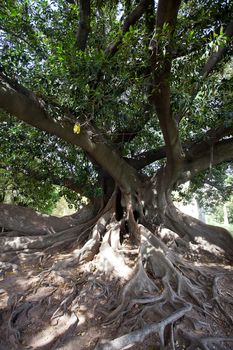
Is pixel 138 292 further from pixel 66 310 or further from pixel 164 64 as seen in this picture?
pixel 164 64

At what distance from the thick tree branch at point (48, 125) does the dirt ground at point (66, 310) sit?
198 centimetres

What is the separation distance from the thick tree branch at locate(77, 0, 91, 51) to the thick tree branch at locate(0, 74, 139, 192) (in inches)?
62.1

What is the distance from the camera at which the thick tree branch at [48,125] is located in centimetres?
328

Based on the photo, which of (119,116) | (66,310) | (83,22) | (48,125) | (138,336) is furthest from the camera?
(119,116)

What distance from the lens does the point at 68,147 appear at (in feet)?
21.2

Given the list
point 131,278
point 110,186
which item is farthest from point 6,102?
point 110,186

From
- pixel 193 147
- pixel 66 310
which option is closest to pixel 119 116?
pixel 193 147

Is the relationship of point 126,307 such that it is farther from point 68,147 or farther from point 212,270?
point 68,147

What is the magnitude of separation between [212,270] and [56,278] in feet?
9.02

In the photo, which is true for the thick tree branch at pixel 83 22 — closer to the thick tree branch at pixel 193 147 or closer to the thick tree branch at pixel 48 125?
the thick tree branch at pixel 48 125

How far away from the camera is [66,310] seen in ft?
10.3

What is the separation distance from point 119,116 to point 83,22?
172 cm

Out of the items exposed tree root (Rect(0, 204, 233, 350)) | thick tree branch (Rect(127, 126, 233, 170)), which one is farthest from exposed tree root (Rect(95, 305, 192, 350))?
thick tree branch (Rect(127, 126, 233, 170))

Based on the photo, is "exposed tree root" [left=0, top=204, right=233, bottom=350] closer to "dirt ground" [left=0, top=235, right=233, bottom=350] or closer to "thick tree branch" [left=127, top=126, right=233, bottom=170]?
"dirt ground" [left=0, top=235, right=233, bottom=350]
